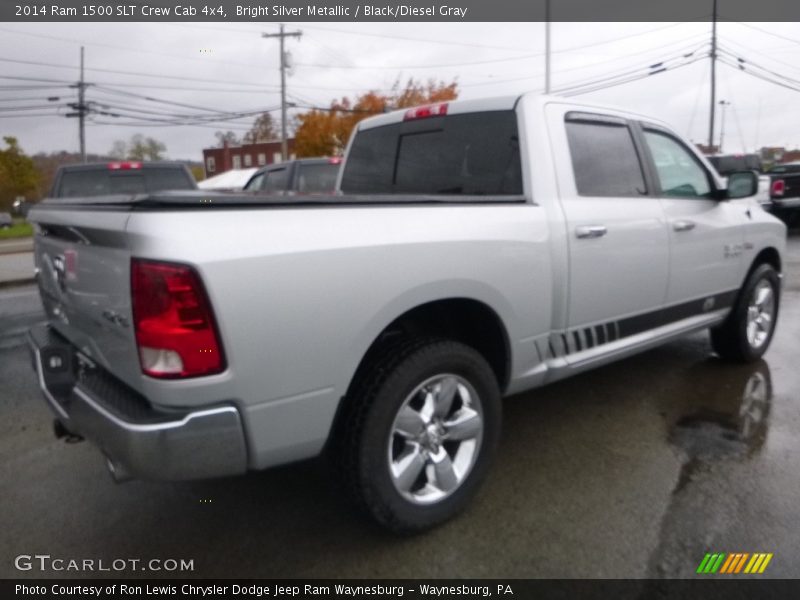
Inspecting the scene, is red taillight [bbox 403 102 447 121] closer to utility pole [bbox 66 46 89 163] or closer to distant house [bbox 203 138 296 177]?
utility pole [bbox 66 46 89 163]

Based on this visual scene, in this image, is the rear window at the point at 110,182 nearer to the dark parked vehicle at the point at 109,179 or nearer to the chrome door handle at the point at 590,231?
the dark parked vehicle at the point at 109,179

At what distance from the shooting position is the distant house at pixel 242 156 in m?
66.0

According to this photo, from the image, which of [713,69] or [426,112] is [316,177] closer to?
[426,112]

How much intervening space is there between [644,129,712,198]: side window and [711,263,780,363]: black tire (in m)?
0.91

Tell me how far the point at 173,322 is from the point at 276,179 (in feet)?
32.6

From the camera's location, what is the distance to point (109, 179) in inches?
330

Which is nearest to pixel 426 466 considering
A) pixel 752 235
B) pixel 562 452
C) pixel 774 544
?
pixel 562 452

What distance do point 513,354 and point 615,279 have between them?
0.86 meters

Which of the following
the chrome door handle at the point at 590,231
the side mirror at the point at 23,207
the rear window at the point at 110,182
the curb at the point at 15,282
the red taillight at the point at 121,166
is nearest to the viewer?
the chrome door handle at the point at 590,231

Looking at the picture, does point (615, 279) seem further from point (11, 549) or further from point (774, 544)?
point (11, 549)

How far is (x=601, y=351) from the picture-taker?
140 inches

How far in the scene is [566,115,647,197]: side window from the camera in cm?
349

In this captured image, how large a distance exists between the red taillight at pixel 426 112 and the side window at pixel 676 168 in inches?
52.2
